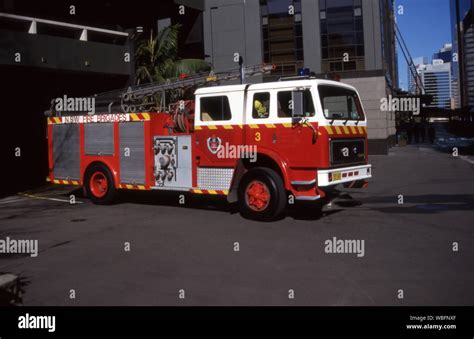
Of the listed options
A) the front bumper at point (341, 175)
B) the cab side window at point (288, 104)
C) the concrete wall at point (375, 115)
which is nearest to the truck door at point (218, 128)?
the cab side window at point (288, 104)

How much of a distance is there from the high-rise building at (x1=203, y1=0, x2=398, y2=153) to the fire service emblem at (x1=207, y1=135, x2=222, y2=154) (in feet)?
69.0

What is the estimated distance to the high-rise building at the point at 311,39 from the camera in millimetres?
29875

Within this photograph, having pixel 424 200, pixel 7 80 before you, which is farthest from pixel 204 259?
pixel 7 80

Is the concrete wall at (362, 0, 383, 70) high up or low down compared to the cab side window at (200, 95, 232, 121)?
up

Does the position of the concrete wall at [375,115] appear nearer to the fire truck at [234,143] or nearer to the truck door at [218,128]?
the fire truck at [234,143]

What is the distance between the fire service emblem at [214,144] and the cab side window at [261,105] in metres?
0.96

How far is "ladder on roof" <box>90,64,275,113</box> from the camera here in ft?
38.3

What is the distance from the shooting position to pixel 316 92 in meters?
9.21

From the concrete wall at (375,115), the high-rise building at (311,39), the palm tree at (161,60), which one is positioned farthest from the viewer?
the high-rise building at (311,39)

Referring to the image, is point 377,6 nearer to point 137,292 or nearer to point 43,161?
point 43,161

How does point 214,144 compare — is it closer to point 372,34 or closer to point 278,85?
point 278,85

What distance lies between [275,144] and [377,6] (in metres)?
24.7

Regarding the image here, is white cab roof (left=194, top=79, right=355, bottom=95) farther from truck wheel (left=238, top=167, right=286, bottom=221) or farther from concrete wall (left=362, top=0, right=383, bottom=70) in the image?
concrete wall (left=362, top=0, right=383, bottom=70)

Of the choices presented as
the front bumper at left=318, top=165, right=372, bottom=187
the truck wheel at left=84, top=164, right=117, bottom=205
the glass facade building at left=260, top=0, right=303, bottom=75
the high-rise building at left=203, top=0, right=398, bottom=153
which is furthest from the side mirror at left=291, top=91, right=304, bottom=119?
the glass facade building at left=260, top=0, right=303, bottom=75
